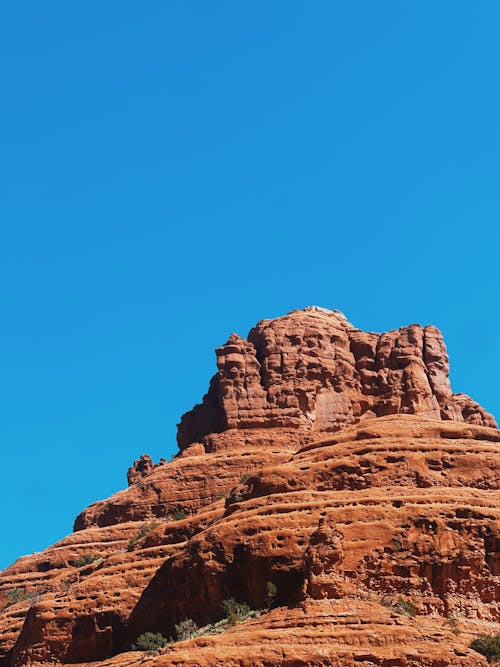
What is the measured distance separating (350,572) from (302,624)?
457 centimetres

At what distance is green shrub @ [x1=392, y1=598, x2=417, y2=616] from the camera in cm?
5306

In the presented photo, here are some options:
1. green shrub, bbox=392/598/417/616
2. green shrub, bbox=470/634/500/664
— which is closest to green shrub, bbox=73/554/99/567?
green shrub, bbox=392/598/417/616

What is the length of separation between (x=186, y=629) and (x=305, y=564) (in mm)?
7726

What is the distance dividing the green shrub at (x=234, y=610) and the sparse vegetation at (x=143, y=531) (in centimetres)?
2137

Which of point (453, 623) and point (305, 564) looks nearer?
point (453, 623)

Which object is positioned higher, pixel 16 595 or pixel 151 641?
pixel 16 595

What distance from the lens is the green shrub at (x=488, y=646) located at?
49.0 m

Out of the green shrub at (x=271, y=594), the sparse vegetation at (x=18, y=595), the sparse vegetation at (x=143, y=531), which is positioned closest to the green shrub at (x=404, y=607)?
the green shrub at (x=271, y=594)

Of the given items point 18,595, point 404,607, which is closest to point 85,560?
point 18,595

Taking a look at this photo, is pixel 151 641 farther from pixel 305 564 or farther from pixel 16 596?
pixel 16 596

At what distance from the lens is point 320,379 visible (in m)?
101

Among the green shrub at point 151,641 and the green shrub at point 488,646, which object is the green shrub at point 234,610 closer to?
the green shrub at point 151,641

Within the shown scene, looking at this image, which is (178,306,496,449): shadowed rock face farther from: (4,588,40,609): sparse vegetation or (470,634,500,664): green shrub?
(470,634,500,664): green shrub

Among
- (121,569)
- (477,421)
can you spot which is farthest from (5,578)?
(477,421)
